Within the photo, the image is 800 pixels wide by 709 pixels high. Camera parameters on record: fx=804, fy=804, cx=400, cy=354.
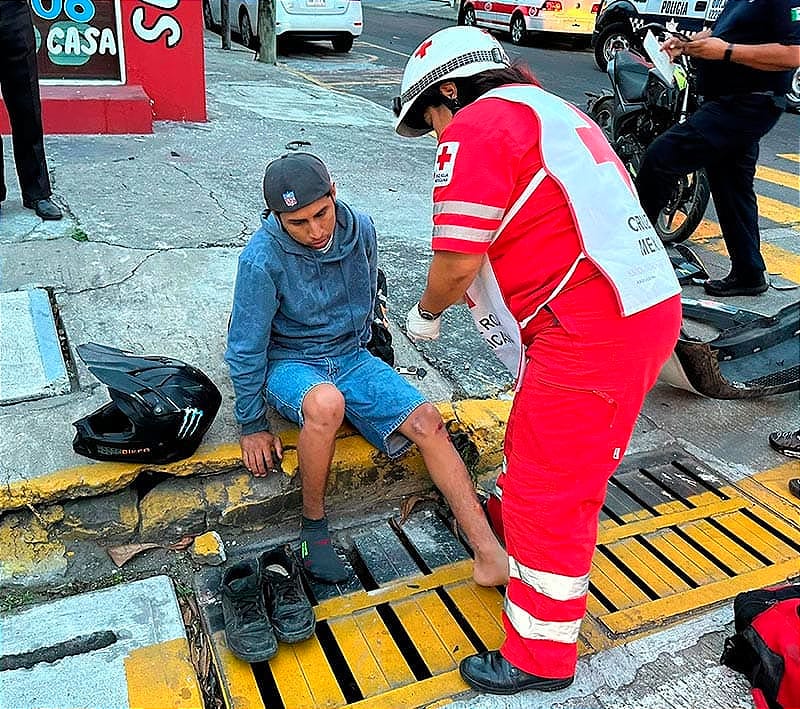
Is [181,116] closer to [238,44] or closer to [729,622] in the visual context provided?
[729,622]

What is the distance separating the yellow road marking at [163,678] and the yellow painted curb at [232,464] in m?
0.61

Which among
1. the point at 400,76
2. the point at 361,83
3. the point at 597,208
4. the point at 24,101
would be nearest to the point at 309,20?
the point at 400,76

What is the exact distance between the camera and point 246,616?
2.40 m

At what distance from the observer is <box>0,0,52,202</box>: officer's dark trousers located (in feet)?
14.7

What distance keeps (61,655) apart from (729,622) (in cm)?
202

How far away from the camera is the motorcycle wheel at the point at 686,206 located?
215 inches

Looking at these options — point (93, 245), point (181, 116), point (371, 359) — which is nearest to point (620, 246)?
point (371, 359)

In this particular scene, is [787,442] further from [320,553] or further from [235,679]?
[235,679]

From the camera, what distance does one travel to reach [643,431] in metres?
3.58

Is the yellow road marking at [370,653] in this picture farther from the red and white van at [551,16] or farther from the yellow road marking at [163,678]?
the red and white van at [551,16]

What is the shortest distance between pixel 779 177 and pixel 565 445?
6.63 m

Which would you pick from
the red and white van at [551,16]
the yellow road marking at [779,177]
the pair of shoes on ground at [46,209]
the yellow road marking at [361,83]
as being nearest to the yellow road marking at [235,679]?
the pair of shoes on ground at [46,209]

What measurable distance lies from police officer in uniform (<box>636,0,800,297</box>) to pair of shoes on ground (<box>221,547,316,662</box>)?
335 cm

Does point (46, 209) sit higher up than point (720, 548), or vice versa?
point (46, 209)
